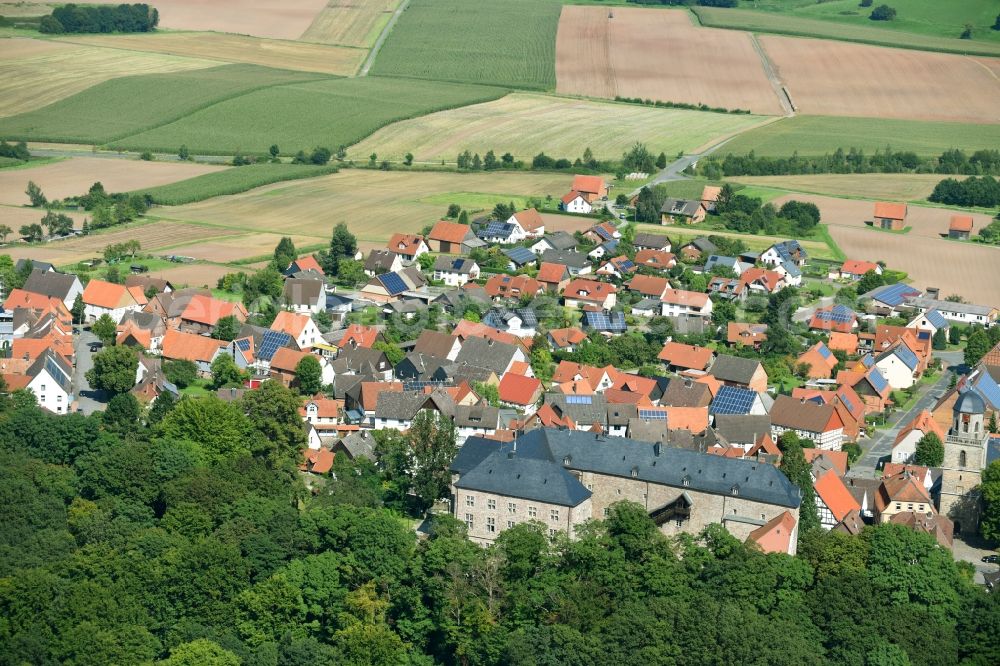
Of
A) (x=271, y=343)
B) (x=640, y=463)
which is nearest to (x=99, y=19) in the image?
(x=271, y=343)

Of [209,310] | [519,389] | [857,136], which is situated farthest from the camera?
[857,136]

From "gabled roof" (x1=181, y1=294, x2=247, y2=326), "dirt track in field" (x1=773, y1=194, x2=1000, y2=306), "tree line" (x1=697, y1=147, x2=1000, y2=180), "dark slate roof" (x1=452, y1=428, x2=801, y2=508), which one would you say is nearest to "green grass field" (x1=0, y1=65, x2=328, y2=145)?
"tree line" (x1=697, y1=147, x2=1000, y2=180)

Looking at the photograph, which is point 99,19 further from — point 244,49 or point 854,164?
point 854,164

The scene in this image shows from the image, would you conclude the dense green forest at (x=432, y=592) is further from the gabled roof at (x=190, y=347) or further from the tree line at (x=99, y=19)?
the tree line at (x=99, y=19)

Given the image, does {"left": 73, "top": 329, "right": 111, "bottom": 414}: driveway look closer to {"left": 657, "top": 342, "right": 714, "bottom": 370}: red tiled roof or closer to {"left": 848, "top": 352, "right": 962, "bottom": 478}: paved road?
{"left": 657, "top": 342, "right": 714, "bottom": 370}: red tiled roof

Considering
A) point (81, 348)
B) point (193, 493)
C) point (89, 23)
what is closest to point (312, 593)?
point (193, 493)
